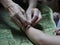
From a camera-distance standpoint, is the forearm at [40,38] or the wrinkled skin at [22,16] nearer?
the forearm at [40,38]

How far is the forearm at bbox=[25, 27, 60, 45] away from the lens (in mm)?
570

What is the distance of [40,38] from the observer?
2.07 feet

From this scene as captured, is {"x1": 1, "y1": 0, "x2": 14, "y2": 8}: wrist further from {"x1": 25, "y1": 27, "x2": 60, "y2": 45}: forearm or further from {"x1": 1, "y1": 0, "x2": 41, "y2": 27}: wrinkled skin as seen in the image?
{"x1": 25, "y1": 27, "x2": 60, "y2": 45}: forearm

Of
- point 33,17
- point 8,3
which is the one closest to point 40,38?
point 33,17

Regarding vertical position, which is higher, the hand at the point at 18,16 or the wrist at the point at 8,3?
the wrist at the point at 8,3

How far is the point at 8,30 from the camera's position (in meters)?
0.74

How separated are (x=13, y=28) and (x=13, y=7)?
0.32 feet

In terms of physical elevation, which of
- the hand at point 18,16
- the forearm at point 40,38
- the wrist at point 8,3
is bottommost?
the forearm at point 40,38

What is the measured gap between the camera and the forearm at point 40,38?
0.57 metres

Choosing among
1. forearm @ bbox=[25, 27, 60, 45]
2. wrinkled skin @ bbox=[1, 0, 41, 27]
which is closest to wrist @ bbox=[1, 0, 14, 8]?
wrinkled skin @ bbox=[1, 0, 41, 27]

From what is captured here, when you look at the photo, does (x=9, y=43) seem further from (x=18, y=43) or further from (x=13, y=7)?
(x=13, y=7)

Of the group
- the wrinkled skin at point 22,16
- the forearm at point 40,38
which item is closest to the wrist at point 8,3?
the wrinkled skin at point 22,16

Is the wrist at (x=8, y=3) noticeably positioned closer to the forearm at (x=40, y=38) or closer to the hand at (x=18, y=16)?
the hand at (x=18, y=16)

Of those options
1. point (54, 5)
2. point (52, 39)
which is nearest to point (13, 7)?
point (52, 39)
